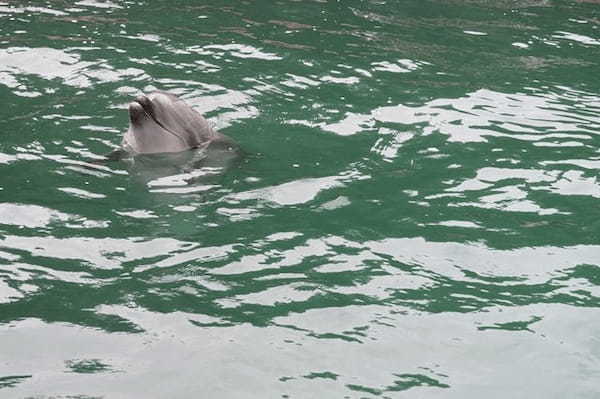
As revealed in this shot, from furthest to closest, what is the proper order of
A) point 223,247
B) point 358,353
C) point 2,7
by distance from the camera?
1. point 2,7
2. point 223,247
3. point 358,353

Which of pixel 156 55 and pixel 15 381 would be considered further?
pixel 156 55

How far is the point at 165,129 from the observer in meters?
7.52

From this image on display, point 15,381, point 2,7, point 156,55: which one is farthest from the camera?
point 2,7

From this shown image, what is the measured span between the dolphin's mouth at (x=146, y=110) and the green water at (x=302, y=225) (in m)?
0.44

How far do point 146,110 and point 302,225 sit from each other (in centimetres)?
188

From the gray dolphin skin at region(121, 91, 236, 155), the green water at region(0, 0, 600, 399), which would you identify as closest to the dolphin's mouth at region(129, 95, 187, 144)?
the gray dolphin skin at region(121, 91, 236, 155)

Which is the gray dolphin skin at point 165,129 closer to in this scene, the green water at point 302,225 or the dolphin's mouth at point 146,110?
the dolphin's mouth at point 146,110

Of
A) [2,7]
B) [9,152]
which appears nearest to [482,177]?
[9,152]

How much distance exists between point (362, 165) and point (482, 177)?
911 millimetres

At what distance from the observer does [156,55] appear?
406 inches

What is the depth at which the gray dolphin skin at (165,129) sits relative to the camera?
7312mm

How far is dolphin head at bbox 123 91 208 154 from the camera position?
24.0ft

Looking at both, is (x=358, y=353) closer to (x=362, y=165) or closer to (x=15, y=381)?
(x=15, y=381)

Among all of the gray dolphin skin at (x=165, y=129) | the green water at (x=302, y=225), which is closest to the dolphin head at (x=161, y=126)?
the gray dolphin skin at (x=165, y=129)
